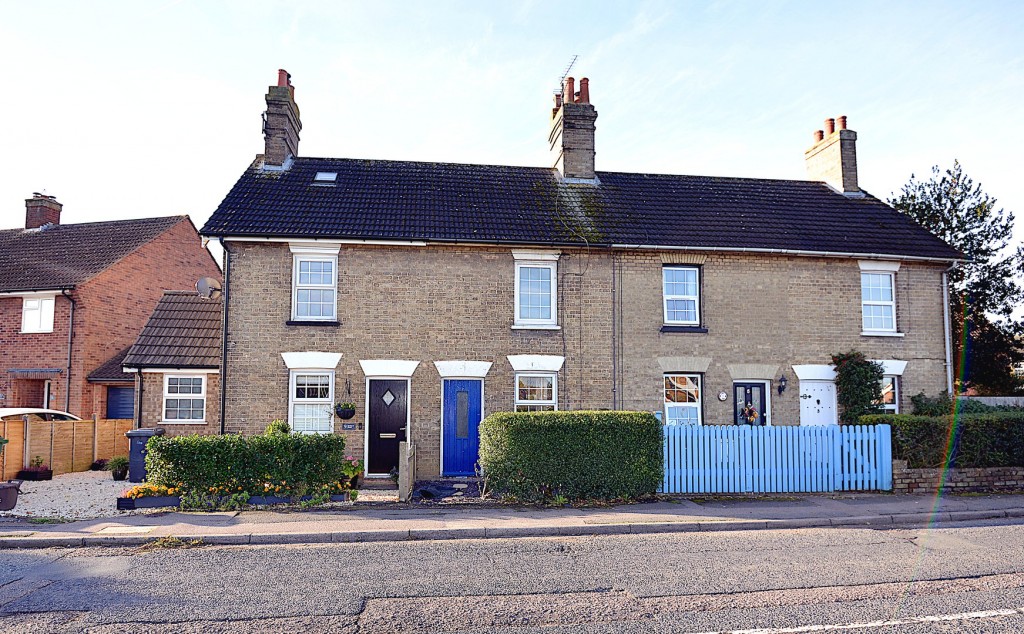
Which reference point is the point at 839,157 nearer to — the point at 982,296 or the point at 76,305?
the point at 982,296

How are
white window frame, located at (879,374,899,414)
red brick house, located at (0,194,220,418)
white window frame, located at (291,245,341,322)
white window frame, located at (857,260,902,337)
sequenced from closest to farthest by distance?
1. white window frame, located at (291,245,341,322)
2. white window frame, located at (879,374,899,414)
3. white window frame, located at (857,260,902,337)
4. red brick house, located at (0,194,220,418)

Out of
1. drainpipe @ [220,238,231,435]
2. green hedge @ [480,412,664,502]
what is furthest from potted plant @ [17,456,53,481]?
green hedge @ [480,412,664,502]

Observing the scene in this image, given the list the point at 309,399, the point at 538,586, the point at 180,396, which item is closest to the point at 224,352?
the point at 309,399

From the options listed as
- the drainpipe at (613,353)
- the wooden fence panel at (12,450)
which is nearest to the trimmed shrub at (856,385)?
the drainpipe at (613,353)

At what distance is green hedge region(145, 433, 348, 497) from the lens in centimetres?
1127

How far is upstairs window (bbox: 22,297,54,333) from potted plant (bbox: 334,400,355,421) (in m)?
13.2

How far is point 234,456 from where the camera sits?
37.2 feet

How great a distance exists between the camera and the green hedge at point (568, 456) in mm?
11562

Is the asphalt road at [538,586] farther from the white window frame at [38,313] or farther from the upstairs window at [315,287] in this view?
the white window frame at [38,313]

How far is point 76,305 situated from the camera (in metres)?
21.5

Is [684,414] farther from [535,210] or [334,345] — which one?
[334,345]

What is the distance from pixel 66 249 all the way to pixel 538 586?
24597 millimetres

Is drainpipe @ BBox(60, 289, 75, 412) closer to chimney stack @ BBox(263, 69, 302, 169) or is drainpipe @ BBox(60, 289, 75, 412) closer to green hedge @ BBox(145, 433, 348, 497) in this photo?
chimney stack @ BBox(263, 69, 302, 169)

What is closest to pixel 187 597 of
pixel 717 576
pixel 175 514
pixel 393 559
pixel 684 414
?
pixel 393 559
